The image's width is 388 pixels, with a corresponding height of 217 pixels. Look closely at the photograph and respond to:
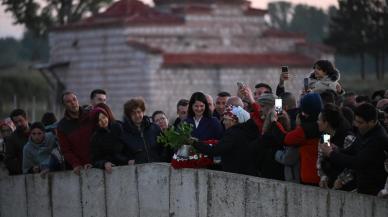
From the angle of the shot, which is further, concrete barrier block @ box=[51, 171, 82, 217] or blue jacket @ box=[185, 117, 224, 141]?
concrete barrier block @ box=[51, 171, 82, 217]

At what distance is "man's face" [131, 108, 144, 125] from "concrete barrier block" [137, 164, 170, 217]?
480 mm

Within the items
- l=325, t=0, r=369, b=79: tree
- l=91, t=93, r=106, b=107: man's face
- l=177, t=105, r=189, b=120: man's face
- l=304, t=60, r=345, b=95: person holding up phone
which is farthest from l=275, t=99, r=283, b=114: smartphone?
l=325, t=0, r=369, b=79: tree

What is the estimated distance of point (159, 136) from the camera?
1488 cm

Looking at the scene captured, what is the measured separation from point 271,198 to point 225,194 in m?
0.81

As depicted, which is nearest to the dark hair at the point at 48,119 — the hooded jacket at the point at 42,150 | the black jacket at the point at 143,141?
the hooded jacket at the point at 42,150

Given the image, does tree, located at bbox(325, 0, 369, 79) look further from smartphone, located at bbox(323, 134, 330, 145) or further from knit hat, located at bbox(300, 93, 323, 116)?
smartphone, located at bbox(323, 134, 330, 145)

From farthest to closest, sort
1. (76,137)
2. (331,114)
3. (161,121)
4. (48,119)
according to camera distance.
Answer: (48,119), (161,121), (76,137), (331,114)

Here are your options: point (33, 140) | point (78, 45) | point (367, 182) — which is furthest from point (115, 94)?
point (367, 182)

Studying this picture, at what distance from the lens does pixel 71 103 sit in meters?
15.4

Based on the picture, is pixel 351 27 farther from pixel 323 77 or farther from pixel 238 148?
pixel 238 148

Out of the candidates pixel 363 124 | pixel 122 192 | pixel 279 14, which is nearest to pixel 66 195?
pixel 122 192

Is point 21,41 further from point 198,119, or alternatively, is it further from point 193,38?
point 198,119

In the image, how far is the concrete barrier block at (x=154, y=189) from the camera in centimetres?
1468

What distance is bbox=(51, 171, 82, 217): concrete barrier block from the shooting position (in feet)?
52.2
